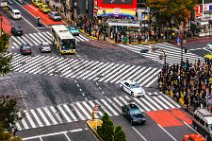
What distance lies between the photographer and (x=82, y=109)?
221 feet

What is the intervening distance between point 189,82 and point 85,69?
55.2 feet

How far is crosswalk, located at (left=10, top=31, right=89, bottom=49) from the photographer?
96250 millimetres

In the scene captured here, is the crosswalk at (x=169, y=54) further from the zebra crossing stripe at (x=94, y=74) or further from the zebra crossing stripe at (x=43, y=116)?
the zebra crossing stripe at (x=43, y=116)

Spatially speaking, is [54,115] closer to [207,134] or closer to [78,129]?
[78,129]

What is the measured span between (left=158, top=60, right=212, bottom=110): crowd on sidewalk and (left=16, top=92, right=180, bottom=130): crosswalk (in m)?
1.66

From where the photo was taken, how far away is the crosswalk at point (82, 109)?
6431 cm

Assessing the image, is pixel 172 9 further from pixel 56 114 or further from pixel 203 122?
pixel 203 122

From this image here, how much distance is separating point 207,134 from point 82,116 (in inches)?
595

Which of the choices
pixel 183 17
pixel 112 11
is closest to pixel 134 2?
pixel 112 11

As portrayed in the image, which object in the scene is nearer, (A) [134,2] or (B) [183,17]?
(B) [183,17]

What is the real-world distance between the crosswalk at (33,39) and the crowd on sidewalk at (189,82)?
25.9m

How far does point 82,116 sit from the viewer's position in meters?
65.5

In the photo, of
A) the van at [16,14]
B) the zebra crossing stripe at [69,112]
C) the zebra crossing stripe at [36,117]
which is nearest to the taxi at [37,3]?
the van at [16,14]

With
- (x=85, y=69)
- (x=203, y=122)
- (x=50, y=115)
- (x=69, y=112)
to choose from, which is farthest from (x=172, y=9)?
(x=203, y=122)
